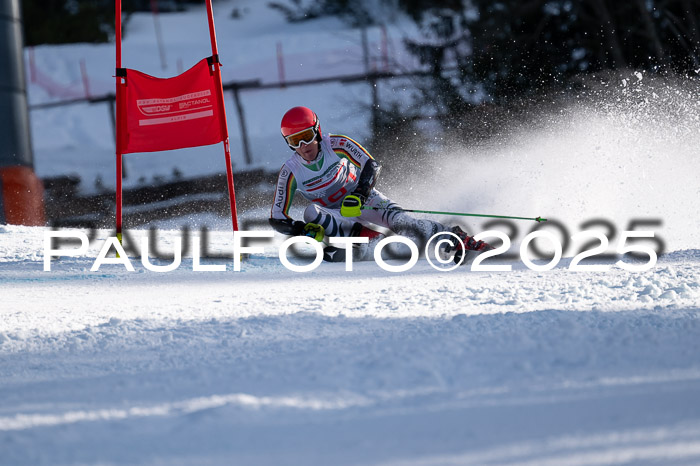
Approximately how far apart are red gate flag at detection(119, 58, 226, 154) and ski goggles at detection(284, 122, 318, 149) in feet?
1.83

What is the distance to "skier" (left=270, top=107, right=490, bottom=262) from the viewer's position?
6161 mm

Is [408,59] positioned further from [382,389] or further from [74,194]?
[382,389]

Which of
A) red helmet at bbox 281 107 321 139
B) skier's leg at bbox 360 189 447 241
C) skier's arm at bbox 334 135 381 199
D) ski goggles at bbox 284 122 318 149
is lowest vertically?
skier's leg at bbox 360 189 447 241

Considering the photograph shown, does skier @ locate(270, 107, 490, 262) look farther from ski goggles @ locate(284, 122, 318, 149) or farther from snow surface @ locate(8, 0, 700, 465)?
snow surface @ locate(8, 0, 700, 465)

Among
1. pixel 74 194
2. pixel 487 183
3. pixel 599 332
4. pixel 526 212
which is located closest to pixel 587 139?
pixel 487 183

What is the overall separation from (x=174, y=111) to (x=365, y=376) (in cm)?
373

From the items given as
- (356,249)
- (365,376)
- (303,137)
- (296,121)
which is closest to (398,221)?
(356,249)

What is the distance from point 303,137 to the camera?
6137 mm

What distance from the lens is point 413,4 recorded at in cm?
1655

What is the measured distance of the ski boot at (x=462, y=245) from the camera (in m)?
6.04

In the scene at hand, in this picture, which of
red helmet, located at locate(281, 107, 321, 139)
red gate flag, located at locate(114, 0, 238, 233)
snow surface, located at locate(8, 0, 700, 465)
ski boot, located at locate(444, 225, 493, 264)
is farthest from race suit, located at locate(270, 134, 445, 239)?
red gate flag, located at locate(114, 0, 238, 233)

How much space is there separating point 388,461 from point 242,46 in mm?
26621

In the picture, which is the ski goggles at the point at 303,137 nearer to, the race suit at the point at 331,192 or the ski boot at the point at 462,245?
the race suit at the point at 331,192

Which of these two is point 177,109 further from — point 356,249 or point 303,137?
point 356,249
